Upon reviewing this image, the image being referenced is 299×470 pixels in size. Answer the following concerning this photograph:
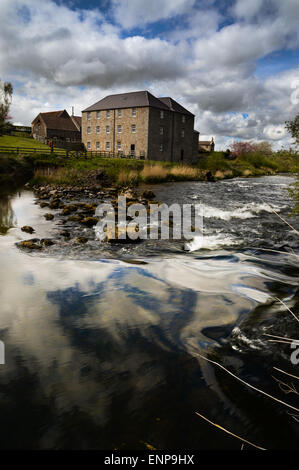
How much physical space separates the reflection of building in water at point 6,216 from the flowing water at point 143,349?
3.45 meters

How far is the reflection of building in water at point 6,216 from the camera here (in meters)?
10.6

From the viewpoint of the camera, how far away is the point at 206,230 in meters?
10.8

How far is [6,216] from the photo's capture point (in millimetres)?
12664

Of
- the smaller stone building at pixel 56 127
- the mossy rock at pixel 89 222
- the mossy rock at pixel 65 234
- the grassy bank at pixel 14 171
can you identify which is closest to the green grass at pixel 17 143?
the smaller stone building at pixel 56 127

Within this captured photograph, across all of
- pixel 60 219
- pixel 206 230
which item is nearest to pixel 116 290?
pixel 206 230

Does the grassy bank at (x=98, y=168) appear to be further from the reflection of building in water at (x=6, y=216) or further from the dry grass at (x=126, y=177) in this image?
the reflection of building in water at (x=6, y=216)

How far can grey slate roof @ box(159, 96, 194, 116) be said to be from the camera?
48.2m

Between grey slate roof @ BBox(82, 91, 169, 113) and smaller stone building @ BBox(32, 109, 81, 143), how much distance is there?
33.0 feet

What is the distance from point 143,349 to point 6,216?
11.2m

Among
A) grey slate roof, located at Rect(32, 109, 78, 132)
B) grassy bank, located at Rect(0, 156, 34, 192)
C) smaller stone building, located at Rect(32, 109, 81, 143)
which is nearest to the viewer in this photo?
grassy bank, located at Rect(0, 156, 34, 192)

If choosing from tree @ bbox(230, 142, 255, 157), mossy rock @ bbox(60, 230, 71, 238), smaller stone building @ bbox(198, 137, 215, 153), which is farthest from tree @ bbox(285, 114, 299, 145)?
smaller stone building @ bbox(198, 137, 215, 153)

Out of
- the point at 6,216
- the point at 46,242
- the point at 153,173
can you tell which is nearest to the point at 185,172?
the point at 153,173

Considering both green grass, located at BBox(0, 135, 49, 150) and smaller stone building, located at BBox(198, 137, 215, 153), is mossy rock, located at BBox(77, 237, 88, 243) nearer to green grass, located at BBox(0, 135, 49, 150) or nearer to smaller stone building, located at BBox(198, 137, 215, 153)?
green grass, located at BBox(0, 135, 49, 150)
